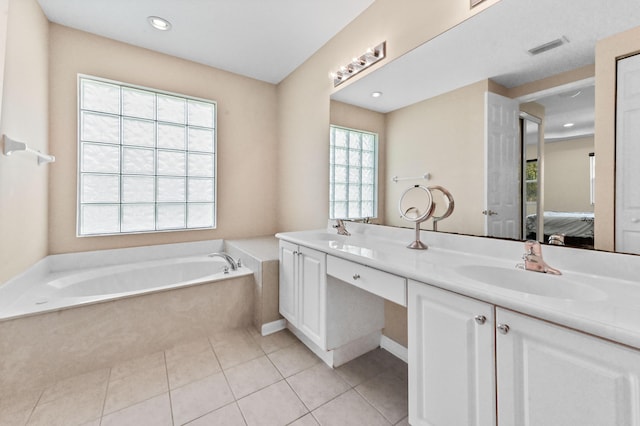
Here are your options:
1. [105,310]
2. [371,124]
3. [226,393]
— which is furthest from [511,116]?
[105,310]

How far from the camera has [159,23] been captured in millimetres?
2244

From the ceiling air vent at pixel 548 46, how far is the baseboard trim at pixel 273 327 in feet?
7.70

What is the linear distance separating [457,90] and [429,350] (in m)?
1.32

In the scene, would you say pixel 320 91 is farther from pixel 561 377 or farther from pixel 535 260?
pixel 561 377

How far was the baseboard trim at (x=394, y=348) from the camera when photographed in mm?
1812

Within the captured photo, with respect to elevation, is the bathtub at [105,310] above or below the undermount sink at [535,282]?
below

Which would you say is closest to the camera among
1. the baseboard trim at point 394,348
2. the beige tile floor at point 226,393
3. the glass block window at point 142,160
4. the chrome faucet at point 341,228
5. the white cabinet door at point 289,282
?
the beige tile floor at point 226,393

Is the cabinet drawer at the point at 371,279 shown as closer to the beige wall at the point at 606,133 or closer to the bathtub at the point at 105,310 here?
the beige wall at the point at 606,133

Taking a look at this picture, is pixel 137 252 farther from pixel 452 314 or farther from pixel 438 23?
pixel 438 23

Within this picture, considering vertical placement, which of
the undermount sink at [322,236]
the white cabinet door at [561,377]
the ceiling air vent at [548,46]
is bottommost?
the white cabinet door at [561,377]

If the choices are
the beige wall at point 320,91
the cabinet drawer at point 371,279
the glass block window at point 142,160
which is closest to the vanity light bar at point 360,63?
the beige wall at point 320,91

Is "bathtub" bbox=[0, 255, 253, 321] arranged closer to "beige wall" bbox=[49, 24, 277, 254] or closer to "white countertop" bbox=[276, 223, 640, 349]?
"beige wall" bbox=[49, 24, 277, 254]

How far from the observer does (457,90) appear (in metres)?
1.43

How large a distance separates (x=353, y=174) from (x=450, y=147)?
2.67ft
